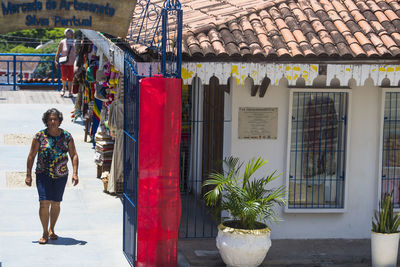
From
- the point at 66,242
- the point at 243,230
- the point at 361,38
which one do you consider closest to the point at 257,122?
the point at 361,38

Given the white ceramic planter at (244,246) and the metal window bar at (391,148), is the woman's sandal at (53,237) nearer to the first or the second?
the white ceramic planter at (244,246)

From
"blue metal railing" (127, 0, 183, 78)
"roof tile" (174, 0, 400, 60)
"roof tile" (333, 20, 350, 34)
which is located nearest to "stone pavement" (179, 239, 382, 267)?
"blue metal railing" (127, 0, 183, 78)

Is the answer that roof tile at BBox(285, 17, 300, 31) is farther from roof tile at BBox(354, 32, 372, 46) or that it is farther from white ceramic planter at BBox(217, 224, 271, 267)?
white ceramic planter at BBox(217, 224, 271, 267)

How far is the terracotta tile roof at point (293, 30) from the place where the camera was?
9211mm

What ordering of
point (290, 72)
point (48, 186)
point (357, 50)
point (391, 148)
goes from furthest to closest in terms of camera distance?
point (391, 148)
point (48, 186)
point (357, 50)
point (290, 72)

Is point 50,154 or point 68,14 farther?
point 50,154

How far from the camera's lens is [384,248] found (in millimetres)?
9062

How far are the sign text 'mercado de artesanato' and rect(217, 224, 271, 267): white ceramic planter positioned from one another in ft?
8.36

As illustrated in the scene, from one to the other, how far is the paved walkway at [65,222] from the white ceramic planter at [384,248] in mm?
2945

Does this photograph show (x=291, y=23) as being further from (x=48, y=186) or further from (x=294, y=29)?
(x=48, y=186)

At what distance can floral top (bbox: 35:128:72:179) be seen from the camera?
30.9 feet

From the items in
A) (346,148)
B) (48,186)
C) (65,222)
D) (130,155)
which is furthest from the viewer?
(65,222)

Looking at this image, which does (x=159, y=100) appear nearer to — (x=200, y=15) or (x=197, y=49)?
(x=197, y=49)

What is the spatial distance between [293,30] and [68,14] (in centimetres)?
313
